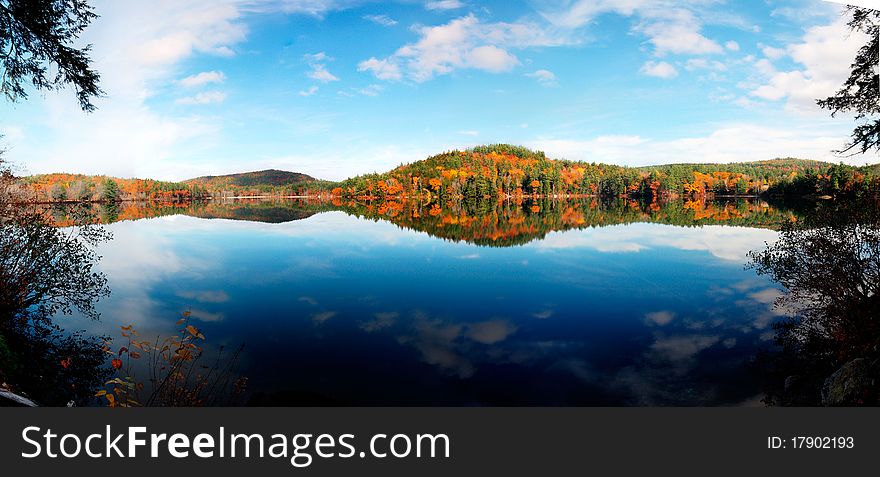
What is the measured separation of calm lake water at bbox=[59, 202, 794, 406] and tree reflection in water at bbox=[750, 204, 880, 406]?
1.10 feet

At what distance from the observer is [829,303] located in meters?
5.39

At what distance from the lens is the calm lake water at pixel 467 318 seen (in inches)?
182

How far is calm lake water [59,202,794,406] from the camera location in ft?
15.1

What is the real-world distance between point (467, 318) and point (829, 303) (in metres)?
4.64

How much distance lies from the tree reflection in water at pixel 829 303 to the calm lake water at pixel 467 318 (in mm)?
335

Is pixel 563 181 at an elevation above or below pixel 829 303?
above

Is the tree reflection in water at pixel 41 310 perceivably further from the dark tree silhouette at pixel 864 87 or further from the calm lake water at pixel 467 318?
the dark tree silhouette at pixel 864 87

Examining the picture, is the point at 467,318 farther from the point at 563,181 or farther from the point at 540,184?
the point at 563,181

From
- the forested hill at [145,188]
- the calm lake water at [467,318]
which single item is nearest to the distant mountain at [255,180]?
the forested hill at [145,188]

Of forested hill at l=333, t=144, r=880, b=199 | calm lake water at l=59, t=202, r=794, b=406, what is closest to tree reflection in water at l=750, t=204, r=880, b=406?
calm lake water at l=59, t=202, r=794, b=406

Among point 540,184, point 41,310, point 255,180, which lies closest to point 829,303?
point 41,310

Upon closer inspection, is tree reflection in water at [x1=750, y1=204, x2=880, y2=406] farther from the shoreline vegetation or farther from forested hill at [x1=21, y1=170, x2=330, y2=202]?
the shoreline vegetation

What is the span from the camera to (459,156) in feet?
291
